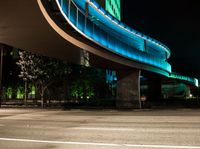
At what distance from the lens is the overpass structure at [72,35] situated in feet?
51.0

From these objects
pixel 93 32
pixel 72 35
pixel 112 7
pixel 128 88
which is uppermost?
pixel 112 7

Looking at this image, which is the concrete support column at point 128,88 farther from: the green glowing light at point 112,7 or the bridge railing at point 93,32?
the green glowing light at point 112,7

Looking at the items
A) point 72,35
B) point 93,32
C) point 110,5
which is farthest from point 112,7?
point 72,35

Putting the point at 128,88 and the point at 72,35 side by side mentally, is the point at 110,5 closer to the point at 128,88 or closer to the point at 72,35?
the point at 128,88

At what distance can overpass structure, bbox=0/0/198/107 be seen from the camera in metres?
15.5

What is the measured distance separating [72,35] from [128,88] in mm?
18630

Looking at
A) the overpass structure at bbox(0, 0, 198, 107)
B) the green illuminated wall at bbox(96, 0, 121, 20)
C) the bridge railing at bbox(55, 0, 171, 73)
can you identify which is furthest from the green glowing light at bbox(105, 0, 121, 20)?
the bridge railing at bbox(55, 0, 171, 73)

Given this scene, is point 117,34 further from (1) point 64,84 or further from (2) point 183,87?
(2) point 183,87

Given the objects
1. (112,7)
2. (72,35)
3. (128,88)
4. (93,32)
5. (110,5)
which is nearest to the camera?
(72,35)

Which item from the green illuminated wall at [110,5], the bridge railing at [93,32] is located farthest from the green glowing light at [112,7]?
the bridge railing at [93,32]

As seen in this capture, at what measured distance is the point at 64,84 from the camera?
203 feet

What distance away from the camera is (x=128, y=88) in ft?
129

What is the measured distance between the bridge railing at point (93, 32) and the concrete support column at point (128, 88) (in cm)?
231

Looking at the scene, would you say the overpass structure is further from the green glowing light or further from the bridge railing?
the green glowing light
